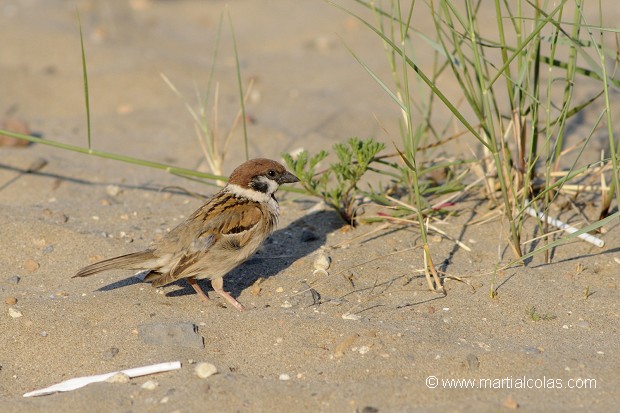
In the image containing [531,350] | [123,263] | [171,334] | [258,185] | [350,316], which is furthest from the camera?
[258,185]

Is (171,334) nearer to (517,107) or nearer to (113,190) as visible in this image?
(113,190)

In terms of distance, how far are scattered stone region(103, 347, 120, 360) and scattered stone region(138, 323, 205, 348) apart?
149mm

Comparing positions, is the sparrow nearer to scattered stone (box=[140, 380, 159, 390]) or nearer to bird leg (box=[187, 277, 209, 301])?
bird leg (box=[187, 277, 209, 301])

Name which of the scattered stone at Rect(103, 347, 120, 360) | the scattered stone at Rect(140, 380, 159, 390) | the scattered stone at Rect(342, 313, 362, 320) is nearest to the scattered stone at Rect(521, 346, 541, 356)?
the scattered stone at Rect(342, 313, 362, 320)

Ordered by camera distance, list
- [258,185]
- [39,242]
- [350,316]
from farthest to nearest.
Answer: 1. [39,242]
2. [258,185]
3. [350,316]

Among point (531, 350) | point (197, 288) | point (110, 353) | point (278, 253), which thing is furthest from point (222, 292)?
point (531, 350)

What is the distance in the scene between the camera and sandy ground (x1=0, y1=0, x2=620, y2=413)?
3684mm

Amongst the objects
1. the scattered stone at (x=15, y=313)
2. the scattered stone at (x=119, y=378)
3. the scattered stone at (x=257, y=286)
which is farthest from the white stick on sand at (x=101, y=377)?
the scattered stone at (x=257, y=286)

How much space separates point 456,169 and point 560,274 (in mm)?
1257

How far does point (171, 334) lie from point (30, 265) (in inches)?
50.7

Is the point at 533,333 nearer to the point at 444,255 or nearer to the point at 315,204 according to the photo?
the point at 444,255

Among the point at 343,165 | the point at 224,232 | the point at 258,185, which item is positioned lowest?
the point at 224,232

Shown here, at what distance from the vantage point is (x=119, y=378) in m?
3.81

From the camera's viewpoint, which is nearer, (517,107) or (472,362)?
(472,362)
